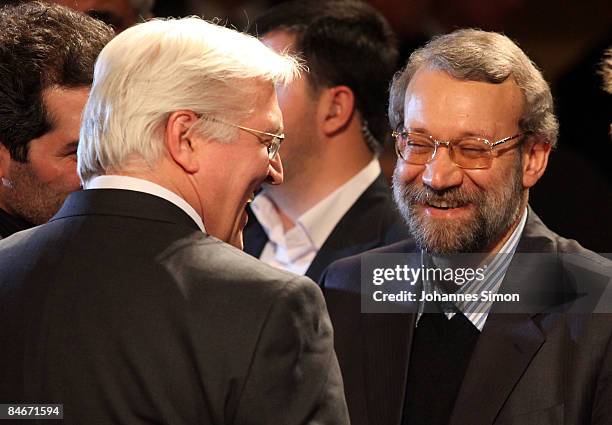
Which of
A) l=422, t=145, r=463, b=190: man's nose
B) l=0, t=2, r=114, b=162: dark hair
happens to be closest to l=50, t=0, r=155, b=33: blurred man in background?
l=0, t=2, r=114, b=162: dark hair

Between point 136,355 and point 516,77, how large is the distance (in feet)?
3.43

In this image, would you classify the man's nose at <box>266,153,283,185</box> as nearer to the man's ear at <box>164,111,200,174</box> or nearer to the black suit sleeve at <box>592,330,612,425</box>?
the man's ear at <box>164,111,200,174</box>

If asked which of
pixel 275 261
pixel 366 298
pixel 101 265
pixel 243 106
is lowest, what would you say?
pixel 275 261

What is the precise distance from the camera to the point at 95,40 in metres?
2.09

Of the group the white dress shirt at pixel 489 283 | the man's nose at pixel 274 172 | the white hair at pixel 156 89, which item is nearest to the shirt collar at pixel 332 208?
the white dress shirt at pixel 489 283

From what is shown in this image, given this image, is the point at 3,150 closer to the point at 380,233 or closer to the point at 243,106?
the point at 243,106

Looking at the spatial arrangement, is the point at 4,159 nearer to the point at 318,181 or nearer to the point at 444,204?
the point at 444,204

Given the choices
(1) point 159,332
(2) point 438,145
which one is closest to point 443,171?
(2) point 438,145

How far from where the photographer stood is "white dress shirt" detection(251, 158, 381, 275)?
2.81m

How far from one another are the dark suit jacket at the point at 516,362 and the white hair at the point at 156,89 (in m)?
0.65

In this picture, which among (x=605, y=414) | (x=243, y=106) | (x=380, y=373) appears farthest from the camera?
(x=380, y=373)

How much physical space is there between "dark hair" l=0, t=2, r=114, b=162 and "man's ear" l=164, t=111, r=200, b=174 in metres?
0.56

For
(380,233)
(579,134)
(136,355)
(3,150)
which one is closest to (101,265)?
(136,355)

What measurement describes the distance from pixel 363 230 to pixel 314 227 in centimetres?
18
